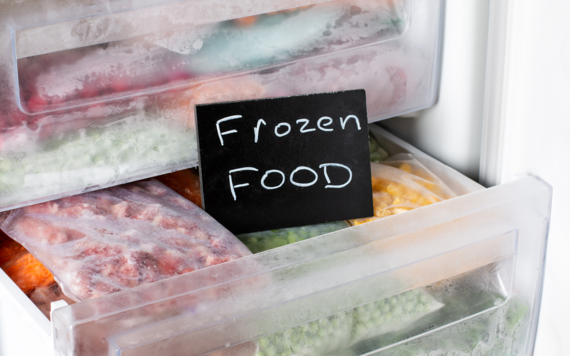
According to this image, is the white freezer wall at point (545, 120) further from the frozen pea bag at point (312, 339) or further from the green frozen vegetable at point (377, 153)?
the frozen pea bag at point (312, 339)

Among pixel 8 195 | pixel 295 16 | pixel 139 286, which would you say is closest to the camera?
pixel 139 286

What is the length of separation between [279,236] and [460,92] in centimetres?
43

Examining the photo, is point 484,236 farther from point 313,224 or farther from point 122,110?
point 122,110

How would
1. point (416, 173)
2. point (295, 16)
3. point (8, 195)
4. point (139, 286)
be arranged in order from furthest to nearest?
1. point (416, 173)
2. point (295, 16)
3. point (8, 195)
4. point (139, 286)

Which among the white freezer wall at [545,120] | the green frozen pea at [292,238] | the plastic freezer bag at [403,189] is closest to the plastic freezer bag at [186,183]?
the green frozen pea at [292,238]

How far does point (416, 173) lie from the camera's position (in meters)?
1.02

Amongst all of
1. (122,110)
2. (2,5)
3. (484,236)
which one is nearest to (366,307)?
(484,236)

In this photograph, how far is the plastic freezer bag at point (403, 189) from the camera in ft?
2.98

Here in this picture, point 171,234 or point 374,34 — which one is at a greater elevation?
point 374,34

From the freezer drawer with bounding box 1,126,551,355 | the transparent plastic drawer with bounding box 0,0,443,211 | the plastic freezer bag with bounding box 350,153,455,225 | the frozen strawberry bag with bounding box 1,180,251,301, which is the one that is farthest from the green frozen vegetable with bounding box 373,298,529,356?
the transparent plastic drawer with bounding box 0,0,443,211

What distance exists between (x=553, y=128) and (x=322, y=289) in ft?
1.45

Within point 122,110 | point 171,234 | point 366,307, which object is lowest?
point 366,307

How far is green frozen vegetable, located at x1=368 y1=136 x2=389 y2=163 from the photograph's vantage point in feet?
3.61

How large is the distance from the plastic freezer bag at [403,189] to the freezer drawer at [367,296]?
47 mm
